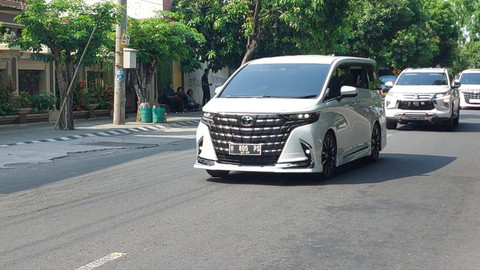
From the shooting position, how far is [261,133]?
36.0 feet

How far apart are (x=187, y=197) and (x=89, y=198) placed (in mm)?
1386

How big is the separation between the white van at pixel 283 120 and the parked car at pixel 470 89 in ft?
81.6

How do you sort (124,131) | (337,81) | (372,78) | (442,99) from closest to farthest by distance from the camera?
(337,81)
(372,78)
(442,99)
(124,131)

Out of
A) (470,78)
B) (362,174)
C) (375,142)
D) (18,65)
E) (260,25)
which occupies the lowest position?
(362,174)

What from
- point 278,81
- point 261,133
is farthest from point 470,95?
point 261,133

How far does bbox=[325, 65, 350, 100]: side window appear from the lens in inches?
471

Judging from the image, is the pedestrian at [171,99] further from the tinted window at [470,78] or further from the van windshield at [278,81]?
the van windshield at [278,81]

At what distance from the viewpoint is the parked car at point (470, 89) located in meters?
36.3

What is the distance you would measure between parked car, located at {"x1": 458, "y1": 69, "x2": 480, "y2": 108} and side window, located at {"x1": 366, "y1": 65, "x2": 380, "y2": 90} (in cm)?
2274

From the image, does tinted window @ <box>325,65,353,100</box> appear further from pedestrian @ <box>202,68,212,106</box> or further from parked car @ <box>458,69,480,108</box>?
parked car @ <box>458,69,480,108</box>

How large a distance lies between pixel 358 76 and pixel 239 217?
5.84 meters

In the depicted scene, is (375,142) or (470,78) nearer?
(375,142)

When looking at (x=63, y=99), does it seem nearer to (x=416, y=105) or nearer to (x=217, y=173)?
(x=416, y=105)

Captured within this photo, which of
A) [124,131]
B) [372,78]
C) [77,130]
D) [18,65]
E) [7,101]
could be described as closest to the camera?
[372,78]
